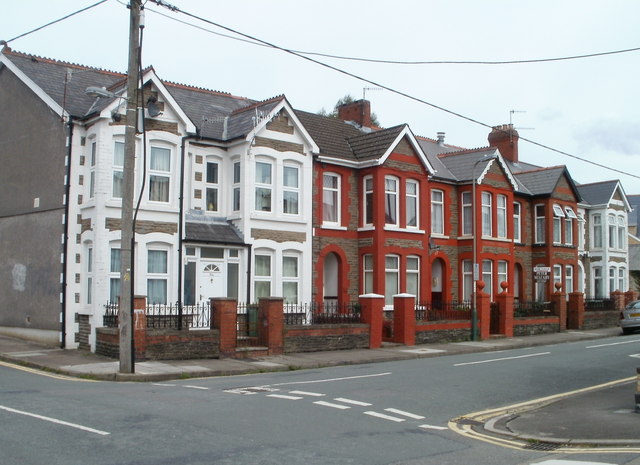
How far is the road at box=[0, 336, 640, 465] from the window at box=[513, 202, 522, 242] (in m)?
19.6

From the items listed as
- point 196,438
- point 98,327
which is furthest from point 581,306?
point 196,438

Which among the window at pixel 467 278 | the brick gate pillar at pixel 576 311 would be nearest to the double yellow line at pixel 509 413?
the window at pixel 467 278

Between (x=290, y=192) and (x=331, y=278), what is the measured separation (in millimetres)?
4888

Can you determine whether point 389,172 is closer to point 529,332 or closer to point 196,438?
point 529,332

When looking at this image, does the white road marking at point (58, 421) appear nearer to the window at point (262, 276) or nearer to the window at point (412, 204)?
the window at point (262, 276)

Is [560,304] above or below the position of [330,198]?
below

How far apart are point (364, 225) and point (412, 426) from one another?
59.3 ft

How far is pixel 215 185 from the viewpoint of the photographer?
24.4m

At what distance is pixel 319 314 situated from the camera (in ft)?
79.2

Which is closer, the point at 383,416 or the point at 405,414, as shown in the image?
the point at 383,416

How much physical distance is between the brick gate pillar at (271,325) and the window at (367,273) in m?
8.00

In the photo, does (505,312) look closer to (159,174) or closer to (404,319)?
(404,319)

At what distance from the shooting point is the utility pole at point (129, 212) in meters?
15.8

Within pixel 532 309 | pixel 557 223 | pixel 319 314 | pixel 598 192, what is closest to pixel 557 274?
pixel 557 223
